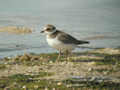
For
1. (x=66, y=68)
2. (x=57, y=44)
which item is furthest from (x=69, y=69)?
(x=57, y=44)

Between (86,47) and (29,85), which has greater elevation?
(29,85)

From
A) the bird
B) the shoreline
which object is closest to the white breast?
the bird

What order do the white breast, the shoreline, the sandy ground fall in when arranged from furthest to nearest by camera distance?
the white breast, the sandy ground, the shoreline

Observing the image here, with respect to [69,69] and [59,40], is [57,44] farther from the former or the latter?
[69,69]

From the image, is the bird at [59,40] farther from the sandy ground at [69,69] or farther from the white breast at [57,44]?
the sandy ground at [69,69]

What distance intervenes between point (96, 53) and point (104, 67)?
3.59 metres

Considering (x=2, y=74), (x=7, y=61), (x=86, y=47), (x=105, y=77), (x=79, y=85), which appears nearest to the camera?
(x=79, y=85)

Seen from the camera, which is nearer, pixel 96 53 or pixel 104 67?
pixel 104 67

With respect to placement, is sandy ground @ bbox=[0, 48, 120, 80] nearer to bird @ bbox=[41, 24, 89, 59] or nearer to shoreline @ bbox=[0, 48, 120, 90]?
shoreline @ bbox=[0, 48, 120, 90]

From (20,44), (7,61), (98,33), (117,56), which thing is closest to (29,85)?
(7,61)

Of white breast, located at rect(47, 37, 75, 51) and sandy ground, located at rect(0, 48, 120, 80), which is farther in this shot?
white breast, located at rect(47, 37, 75, 51)

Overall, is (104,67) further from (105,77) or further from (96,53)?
(96,53)

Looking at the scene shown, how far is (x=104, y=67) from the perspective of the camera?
11719mm

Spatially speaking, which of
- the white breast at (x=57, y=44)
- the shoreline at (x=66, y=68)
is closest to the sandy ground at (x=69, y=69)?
the shoreline at (x=66, y=68)
